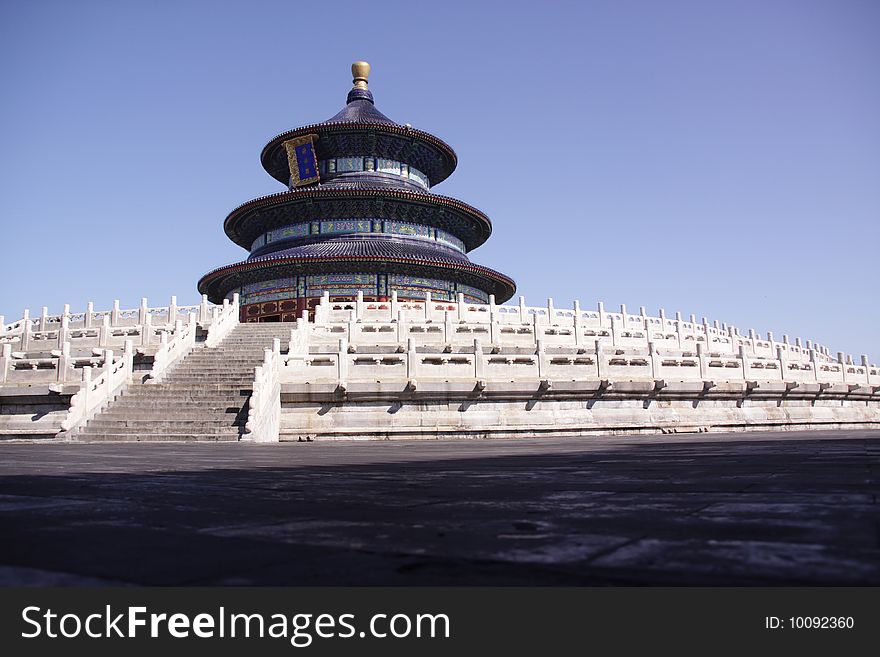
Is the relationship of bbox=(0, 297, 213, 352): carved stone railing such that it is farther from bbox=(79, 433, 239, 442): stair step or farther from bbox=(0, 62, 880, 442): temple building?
bbox=(79, 433, 239, 442): stair step

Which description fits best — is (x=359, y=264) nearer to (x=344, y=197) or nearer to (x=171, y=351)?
(x=344, y=197)

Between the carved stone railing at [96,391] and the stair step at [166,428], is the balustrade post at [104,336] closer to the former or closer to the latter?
the carved stone railing at [96,391]

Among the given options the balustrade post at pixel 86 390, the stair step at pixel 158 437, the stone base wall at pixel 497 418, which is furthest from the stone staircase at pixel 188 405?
the stone base wall at pixel 497 418

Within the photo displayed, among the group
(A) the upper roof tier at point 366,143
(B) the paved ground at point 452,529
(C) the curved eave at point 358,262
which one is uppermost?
(A) the upper roof tier at point 366,143

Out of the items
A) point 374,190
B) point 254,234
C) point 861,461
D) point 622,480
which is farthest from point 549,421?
point 254,234

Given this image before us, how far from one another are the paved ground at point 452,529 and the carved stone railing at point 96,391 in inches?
443

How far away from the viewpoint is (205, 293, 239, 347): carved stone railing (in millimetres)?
21969

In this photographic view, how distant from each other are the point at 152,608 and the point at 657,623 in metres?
1.23

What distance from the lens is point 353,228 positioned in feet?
128

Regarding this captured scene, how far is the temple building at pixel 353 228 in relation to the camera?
3597cm

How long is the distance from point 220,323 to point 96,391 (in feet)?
23.8

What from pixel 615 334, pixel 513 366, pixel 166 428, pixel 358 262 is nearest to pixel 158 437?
pixel 166 428

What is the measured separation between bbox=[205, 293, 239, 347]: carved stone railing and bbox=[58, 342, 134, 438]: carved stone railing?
168 inches

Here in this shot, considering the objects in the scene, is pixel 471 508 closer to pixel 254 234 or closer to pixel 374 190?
pixel 374 190
